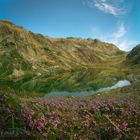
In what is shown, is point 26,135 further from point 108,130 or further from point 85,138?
point 108,130

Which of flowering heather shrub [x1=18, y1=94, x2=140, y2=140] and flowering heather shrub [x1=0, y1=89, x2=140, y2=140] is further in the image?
flowering heather shrub [x1=18, y1=94, x2=140, y2=140]

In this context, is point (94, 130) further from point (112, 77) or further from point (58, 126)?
point (112, 77)

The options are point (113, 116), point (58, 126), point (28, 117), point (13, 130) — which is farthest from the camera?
point (113, 116)

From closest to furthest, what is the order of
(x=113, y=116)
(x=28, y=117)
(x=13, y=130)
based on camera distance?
(x=13, y=130), (x=28, y=117), (x=113, y=116)

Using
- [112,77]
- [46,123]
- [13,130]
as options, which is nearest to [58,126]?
[46,123]

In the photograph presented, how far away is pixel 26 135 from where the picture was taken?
7.68 meters

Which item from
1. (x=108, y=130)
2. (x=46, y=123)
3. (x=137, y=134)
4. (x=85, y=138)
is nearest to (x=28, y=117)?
(x=46, y=123)

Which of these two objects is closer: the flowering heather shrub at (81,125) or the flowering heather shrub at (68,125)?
the flowering heather shrub at (68,125)

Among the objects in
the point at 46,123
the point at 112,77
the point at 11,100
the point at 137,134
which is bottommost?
the point at 137,134

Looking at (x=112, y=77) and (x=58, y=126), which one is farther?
(x=112, y=77)

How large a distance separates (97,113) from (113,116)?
656 mm

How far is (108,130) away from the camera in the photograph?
9.33 metres

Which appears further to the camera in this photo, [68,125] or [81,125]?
[81,125]

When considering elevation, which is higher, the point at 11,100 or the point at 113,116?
the point at 11,100
